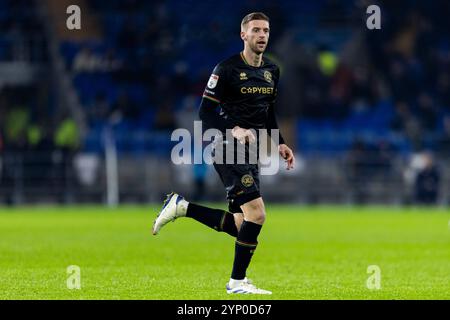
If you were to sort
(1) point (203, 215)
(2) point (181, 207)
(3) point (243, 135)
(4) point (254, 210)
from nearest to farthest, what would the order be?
(3) point (243, 135) < (4) point (254, 210) < (1) point (203, 215) < (2) point (181, 207)

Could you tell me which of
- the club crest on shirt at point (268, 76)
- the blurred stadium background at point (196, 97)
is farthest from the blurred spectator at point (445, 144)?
the club crest on shirt at point (268, 76)

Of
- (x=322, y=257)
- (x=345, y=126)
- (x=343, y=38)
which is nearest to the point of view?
(x=322, y=257)

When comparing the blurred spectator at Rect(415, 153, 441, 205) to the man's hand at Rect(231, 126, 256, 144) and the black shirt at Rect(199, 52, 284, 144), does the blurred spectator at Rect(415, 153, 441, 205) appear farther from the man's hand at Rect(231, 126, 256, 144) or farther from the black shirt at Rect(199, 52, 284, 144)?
the man's hand at Rect(231, 126, 256, 144)

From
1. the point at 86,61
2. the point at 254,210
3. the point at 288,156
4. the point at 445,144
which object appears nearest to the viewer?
the point at 254,210

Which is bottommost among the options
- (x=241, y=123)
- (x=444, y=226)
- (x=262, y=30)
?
(x=444, y=226)

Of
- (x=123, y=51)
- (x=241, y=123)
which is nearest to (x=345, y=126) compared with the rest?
(x=123, y=51)

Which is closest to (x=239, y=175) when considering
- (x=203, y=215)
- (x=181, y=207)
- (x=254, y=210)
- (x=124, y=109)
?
(x=254, y=210)

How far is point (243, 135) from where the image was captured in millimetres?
10109

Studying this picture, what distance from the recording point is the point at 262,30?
408 inches

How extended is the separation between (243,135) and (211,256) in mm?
5501

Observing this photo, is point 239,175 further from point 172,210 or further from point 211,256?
point 211,256

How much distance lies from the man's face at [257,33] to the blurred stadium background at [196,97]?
65.0 feet
